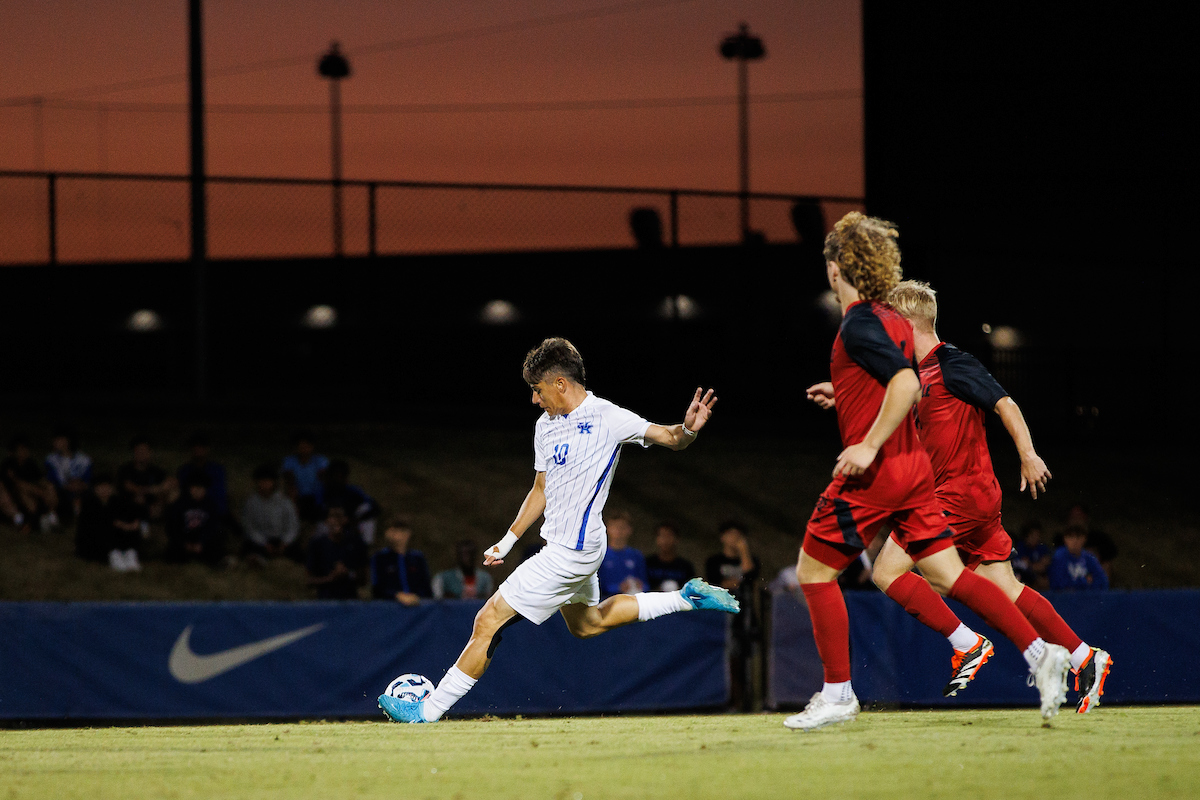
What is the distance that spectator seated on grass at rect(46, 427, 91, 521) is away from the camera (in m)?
16.6

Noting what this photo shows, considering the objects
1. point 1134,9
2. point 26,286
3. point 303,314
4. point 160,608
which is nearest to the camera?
point 160,608

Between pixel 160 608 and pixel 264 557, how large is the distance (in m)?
4.28

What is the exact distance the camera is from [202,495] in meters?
15.7

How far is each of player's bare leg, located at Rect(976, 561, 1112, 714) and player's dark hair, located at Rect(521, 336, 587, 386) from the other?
2.38m

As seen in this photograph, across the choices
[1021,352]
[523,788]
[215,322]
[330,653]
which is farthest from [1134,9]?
[523,788]

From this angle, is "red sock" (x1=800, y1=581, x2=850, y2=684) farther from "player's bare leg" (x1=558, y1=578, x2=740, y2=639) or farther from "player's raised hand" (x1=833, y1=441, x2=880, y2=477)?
"player's bare leg" (x1=558, y1=578, x2=740, y2=639)

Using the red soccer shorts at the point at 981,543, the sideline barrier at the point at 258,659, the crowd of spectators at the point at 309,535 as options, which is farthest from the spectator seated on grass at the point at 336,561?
the red soccer shorts at the point at 981,543

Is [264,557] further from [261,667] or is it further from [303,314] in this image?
[303,314]

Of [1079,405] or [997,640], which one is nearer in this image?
[997,640]

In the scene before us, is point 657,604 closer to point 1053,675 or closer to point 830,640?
point 830,640

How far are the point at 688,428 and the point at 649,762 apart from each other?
189cm

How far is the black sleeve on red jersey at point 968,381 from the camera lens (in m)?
6.65

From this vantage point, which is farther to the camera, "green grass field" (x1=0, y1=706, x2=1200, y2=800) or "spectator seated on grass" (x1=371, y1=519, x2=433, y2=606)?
"spectator seated on grass" (x1=371, y1=519, x2=433, y2=606)

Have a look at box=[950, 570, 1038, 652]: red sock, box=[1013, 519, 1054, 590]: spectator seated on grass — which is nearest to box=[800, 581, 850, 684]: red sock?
box=[950, 570, 1038, 652]: red sock
